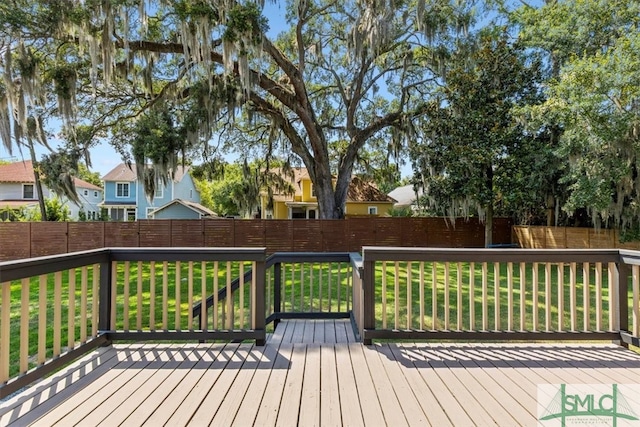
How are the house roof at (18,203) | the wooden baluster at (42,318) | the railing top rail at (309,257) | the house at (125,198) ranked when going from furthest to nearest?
1. the house at (125,198)
2. the house roof at (18,203)
3. the railing top rail at (309,257)
4. the wooden baluster at (42,318)

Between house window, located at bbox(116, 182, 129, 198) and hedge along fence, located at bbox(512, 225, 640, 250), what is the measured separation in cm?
2146

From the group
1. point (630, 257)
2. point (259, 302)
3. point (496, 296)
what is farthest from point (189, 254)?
point (630, 257)

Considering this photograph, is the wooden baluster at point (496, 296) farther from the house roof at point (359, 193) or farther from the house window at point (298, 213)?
the house window at point (298, 213)

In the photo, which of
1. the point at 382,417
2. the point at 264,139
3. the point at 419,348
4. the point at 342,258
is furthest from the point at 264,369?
the point at 264,139

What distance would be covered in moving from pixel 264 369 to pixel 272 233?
Result: 911cm

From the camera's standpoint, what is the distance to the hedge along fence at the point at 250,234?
10.9m

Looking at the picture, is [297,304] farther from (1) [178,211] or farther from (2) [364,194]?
(1) [178,211]

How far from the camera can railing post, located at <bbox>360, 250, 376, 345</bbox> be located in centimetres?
278

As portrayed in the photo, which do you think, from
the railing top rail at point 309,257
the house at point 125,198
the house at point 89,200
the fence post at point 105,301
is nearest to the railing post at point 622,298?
the railing top rail at point 309,257

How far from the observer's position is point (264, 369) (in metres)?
2.42

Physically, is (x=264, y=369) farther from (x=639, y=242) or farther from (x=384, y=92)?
(x=384, y=92)

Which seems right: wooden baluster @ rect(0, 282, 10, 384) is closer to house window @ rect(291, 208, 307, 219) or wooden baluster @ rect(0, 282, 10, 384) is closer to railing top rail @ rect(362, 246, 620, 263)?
railing top rail @ rect(362, 246, 620, 263)

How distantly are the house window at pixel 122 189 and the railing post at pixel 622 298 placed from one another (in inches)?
936

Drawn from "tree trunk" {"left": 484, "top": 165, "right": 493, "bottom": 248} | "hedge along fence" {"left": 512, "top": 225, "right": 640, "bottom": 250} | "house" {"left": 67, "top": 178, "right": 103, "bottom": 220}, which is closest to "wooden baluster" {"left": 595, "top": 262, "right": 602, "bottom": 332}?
"tree trunk" {"left": 484, "top": 165, "right": 493, "bottom": 248}
